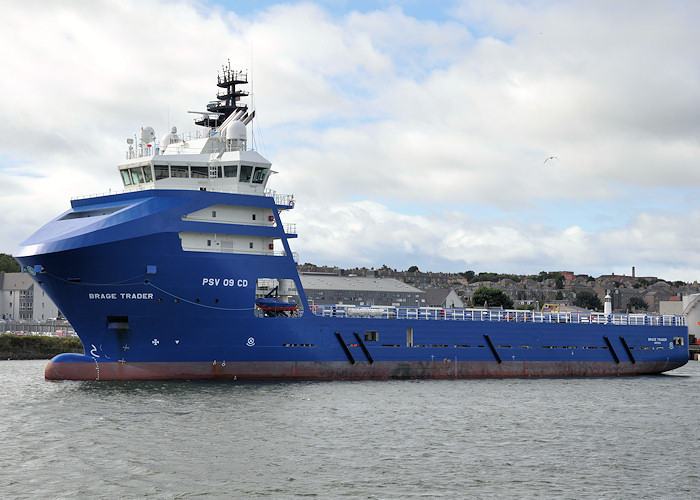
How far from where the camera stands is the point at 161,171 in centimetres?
3797

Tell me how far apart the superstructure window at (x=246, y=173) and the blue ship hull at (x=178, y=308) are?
1484mm

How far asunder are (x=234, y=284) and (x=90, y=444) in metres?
13.8

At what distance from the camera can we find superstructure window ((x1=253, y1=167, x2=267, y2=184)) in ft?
127

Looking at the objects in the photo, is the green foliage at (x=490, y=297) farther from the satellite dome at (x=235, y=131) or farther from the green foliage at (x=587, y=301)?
the satellite dome at (x=235, y=131)

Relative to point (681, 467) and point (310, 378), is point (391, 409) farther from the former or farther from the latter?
point (681, 467)

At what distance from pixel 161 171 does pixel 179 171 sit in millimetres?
830

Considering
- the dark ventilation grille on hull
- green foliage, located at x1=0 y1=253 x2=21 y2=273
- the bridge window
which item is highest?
green foliage, located at x1=0 y1=253 x2=21 y2=273

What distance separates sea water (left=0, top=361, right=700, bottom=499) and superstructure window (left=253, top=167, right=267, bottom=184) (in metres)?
9.89

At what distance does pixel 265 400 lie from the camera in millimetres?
Answer: 30984

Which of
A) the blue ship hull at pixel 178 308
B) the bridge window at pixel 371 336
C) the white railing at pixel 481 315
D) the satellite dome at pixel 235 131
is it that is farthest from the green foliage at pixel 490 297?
the satellite dome at pixel 235 131

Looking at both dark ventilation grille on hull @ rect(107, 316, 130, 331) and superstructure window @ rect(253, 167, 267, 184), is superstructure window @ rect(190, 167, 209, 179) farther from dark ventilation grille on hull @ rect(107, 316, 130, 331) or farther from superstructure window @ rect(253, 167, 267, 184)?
dark ventilation grille on hull @ rect(107, 316, 130, 331)

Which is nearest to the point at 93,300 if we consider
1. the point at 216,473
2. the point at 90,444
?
the point at 90,444

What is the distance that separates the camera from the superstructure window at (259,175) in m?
38.8

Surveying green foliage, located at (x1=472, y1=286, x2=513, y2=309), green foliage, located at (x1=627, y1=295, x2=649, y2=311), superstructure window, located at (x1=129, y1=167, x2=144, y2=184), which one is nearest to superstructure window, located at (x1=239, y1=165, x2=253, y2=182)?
superstructure window, located at (x1=129, y1=167, x2=144, y2=184)
